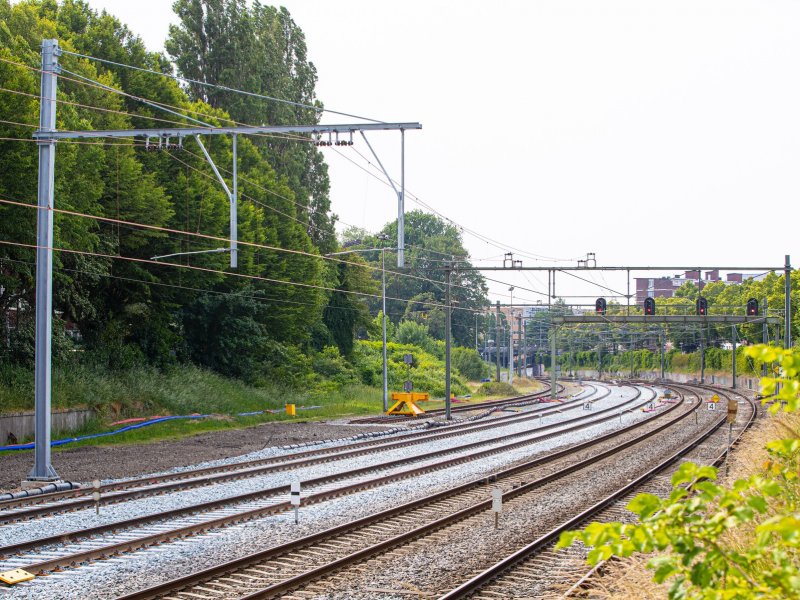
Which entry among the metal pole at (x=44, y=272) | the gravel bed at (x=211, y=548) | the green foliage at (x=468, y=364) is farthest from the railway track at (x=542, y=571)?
the green foliage at (x=468, y=364)

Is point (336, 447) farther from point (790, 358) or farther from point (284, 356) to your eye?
point (790, 358)

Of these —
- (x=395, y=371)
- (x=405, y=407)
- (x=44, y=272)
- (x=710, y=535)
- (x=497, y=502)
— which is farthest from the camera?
(x=395, y=371)

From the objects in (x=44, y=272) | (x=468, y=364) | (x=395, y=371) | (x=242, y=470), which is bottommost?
(x=468, y=364)

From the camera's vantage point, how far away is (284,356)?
51.4 m

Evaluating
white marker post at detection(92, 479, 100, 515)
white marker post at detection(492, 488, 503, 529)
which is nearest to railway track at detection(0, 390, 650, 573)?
white marker post at detection(92, 479, 100, 515)

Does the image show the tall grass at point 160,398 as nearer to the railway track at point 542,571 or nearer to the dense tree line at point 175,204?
the dense tree line at point 175,204

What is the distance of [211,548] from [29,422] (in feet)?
60.9

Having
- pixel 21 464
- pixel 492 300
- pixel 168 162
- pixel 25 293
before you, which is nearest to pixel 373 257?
pixel 492 300

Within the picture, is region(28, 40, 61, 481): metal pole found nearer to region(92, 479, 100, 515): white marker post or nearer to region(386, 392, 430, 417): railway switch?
region(92, 479, 100, 515): white marker post

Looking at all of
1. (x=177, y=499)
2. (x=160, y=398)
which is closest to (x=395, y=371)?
(x=160, y=398)

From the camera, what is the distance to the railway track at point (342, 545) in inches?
429

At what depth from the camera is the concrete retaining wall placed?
28.2 meters

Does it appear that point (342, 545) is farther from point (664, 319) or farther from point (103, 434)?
point (664, 319)

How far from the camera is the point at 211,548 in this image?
13.5m
